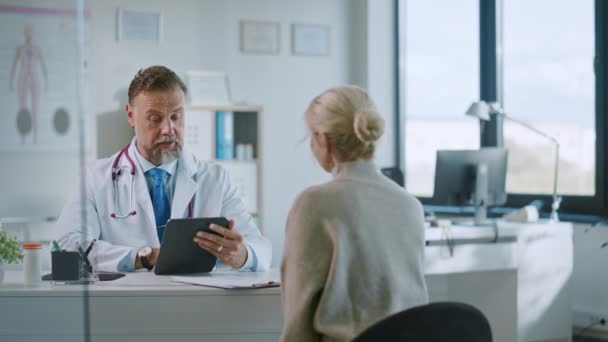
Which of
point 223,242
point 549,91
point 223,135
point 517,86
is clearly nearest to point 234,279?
point 223,242

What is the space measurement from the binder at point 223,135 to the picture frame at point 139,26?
711mm

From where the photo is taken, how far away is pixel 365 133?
1.61m

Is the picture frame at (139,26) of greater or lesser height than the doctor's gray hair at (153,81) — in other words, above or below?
above

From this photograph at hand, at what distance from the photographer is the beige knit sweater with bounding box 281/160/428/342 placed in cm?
150

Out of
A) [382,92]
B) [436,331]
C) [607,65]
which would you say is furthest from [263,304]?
[382,92]

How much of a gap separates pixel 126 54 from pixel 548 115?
108 inches

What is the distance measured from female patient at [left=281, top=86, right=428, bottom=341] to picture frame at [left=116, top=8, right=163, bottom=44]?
11.9 ft

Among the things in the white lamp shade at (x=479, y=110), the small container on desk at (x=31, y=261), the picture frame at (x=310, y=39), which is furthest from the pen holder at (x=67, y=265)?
the picture frame at (x=310, y=39)

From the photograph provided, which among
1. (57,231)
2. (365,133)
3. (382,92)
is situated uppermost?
(382,92)

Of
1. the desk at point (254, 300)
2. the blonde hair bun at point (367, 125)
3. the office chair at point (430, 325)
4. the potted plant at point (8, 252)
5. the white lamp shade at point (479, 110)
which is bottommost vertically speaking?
the desk at point (254, 300)

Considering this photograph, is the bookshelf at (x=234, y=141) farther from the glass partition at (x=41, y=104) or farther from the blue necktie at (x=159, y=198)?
the glass partition at (x=41, y=104)

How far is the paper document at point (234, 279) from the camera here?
6.60ft

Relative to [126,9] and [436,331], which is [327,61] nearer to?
[126,9]

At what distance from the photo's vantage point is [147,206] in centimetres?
246
